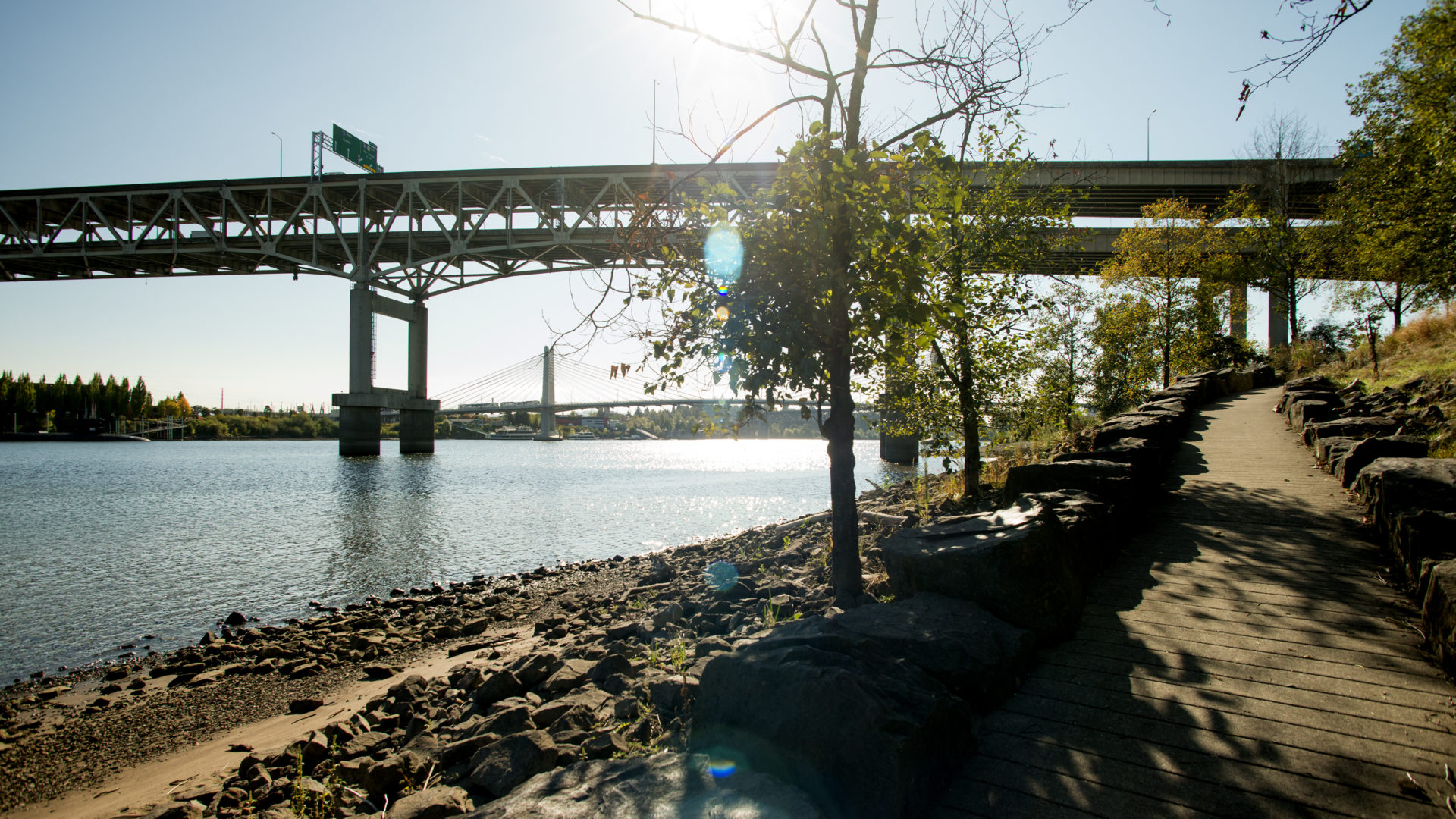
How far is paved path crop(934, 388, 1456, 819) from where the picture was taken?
2736 mm

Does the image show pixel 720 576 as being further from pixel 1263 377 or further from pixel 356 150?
pixel 356 150

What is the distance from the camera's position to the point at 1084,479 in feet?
21.3

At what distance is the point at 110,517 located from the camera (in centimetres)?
2216

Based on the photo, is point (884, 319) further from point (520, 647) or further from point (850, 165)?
point (520, 647)

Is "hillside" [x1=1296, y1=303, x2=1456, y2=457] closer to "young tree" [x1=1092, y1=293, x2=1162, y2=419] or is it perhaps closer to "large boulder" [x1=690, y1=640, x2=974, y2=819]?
"young tree" [x1=1092, y1=293, x2=1162, y2=419]

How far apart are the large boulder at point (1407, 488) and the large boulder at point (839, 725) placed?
4.31 metres

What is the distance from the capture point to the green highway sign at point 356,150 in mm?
51781

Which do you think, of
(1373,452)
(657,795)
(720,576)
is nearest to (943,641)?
(657,795)

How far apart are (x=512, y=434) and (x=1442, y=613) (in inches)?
5770

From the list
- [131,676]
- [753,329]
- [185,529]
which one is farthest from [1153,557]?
[185,529]

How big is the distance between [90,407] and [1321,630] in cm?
15744

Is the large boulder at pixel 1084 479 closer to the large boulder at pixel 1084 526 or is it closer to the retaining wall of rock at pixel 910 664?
the large boulder at pixel 1084 526

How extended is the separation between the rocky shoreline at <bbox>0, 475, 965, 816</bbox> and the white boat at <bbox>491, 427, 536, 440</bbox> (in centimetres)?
13444

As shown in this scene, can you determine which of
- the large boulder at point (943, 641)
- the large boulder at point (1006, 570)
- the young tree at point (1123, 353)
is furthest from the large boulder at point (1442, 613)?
the young tree at point (1123, 353)
